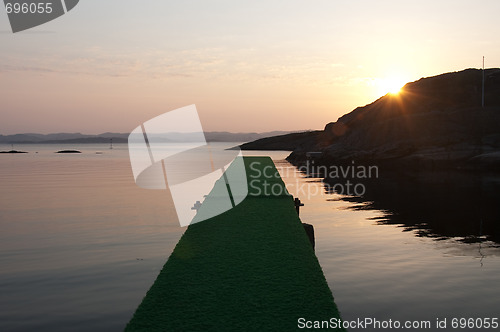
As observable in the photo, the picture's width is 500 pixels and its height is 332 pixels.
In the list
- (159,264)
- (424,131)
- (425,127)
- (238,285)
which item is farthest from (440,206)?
(425,127)

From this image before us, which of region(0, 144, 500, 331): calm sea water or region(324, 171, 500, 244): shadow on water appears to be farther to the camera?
region(324, 171, 500, 244): shadow on water

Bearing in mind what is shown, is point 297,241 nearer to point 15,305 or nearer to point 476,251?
point 15,305

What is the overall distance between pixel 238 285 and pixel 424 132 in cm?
7691

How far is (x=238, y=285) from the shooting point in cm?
817

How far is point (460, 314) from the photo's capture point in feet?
33.9

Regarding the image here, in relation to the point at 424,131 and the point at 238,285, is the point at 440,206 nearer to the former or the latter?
the point at 238,285

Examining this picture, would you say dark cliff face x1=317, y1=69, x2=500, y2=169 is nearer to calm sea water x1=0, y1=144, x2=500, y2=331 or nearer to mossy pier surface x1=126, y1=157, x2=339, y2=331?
calm sea water x1=0, y1=144, x2=500, y2=331

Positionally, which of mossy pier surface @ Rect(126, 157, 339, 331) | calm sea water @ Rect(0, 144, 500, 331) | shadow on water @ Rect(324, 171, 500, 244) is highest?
mossy pier surface @ Rect(126, 157, 339, 331)

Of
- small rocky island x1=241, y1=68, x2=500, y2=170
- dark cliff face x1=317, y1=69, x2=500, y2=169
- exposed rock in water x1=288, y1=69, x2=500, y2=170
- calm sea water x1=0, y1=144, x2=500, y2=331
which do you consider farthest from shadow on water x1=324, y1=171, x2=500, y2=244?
dark cliff face x1=317, y1=69, x2=500, y2=169

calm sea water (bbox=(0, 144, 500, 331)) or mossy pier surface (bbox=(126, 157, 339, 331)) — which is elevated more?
mossy pier surface (bbox=(126, 157, 339, 331))

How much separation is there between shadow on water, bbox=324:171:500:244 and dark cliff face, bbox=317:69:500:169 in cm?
2910

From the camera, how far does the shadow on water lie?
67.2ft

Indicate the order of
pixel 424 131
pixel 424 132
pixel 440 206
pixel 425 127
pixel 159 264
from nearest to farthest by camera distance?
pixel 159 264, pixel 440 206, pixel 424 132, pixel 424 131, pixel 425 127

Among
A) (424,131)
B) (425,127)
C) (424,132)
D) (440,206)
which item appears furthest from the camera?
(425,127)
